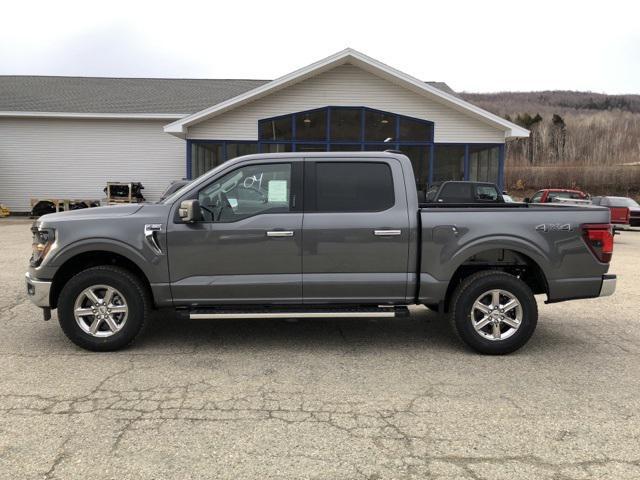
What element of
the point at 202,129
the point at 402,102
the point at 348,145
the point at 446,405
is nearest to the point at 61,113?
the point at 202,129

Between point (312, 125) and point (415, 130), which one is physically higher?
point (312, 125)

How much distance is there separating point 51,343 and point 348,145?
1480 cm

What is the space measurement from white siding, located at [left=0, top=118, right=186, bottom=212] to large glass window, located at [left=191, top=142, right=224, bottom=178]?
3147 mm

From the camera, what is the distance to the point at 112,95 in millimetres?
24109

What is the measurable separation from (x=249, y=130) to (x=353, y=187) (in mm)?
14245

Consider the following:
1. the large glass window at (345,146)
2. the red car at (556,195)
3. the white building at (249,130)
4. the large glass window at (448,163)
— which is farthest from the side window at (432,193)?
the red car at (556,195)

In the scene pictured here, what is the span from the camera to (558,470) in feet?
9.60

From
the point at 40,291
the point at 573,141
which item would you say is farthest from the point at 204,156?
the point at 573,141

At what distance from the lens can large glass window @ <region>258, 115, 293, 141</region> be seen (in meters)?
18.6

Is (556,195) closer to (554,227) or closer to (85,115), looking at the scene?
(554,227)

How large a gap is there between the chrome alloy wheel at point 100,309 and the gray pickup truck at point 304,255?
0.04ft

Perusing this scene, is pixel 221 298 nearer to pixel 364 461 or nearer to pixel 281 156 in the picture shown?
pixel 281 156

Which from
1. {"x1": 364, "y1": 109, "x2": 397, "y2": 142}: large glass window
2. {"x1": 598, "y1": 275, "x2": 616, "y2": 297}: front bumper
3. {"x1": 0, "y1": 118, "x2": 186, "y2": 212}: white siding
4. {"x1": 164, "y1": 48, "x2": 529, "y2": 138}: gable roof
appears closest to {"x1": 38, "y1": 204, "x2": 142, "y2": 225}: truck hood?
{"x1": 598, "y1": 275, "x2": 616, "y2": 297}: front bumper

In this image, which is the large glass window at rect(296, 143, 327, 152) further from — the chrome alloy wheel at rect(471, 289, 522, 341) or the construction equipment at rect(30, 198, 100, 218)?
the chrome alloy wheel at rect(471, 289, 522, 341)
